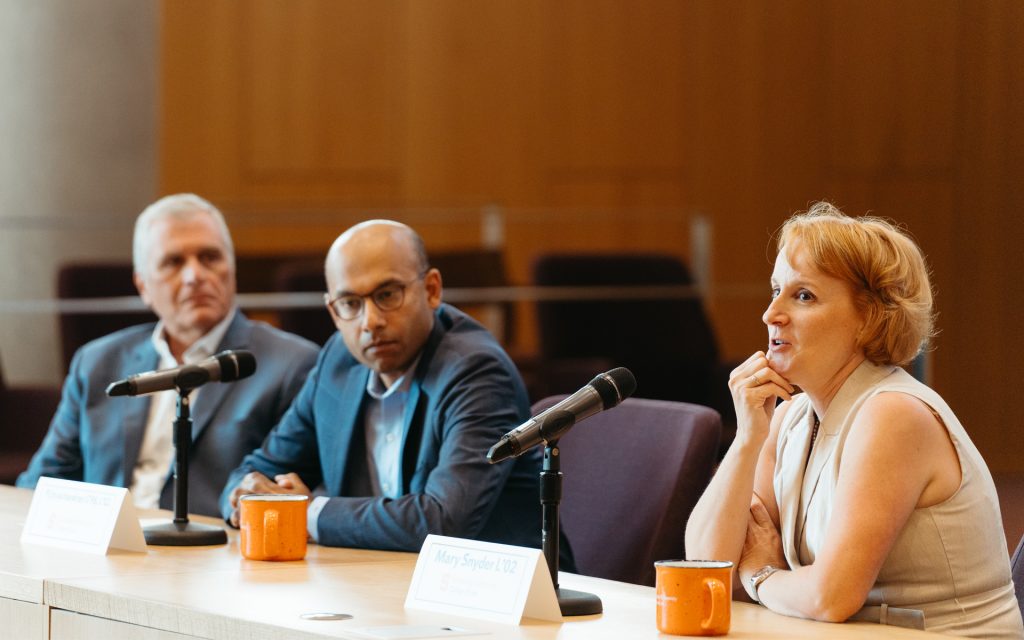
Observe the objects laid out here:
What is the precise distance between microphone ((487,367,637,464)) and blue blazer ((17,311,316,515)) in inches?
58.9

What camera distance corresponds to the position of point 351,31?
7.39 m

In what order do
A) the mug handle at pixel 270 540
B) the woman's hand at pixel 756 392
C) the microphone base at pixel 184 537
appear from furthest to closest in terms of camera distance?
1. the microphone base at pixel 184 537
2. the mug handle at pixel 270 540
3. the woman's hand at pixel 756 392

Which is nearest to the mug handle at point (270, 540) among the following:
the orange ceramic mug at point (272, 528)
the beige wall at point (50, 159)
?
the orange ceramic mug at point (272, 528)

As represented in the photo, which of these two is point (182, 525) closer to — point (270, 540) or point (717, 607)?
point (270, 540)

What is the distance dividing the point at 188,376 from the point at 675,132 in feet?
18.4

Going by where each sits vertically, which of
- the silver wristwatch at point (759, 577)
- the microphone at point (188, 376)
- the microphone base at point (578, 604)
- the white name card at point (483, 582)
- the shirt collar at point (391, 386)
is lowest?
the silver wristwatch at point (759, 577)

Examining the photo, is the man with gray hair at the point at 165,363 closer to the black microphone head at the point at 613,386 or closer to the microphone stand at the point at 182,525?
the microphone stand at the point at 182,525

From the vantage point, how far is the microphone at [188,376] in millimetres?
2396

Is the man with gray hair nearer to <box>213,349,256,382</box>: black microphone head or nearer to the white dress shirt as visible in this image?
the white dress shirt

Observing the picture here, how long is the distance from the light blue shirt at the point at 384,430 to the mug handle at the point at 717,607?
43.4 inches

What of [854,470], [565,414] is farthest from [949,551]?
[565,414]

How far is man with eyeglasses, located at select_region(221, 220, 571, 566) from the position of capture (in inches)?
95.3

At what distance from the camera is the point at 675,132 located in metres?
7.73

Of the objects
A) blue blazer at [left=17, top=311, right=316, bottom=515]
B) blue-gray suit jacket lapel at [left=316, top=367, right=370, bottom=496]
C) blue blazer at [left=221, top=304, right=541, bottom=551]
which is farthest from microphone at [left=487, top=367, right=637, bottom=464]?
blue blazer at [left=17, top=311, right=316, bottom=515]
